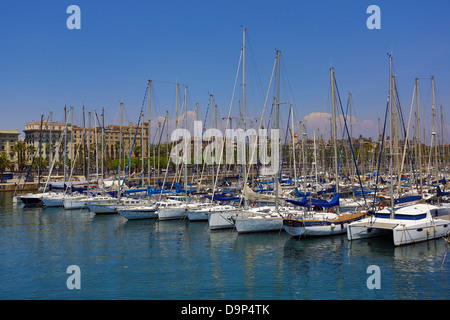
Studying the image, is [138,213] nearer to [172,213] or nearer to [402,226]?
[172,213]

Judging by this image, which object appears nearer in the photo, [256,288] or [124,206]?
[256,288]

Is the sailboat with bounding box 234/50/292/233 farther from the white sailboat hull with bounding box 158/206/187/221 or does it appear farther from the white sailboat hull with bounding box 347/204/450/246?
the white sailboat hull with bounding box 158/206/187/221

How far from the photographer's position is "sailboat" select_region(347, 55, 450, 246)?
110 ft

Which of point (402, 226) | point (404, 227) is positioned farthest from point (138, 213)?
point (404, 227)

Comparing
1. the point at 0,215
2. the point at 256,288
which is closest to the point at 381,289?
the point at 256,288

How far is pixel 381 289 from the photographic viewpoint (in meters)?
24.1

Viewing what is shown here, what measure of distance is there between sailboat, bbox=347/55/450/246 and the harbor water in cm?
76

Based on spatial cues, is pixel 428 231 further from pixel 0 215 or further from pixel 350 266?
pixel 0 215

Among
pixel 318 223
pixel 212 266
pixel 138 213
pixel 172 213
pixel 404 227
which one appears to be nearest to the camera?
pixel 212 266

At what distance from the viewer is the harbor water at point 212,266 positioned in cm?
2397

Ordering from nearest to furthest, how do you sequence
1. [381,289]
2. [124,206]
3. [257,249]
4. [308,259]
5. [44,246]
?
[381,289] → [308,259] → [257,249] → [44,246] → [124,206]

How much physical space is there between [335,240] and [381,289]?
489 inches

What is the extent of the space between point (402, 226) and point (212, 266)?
1589 cm

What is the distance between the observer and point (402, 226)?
110 ft
